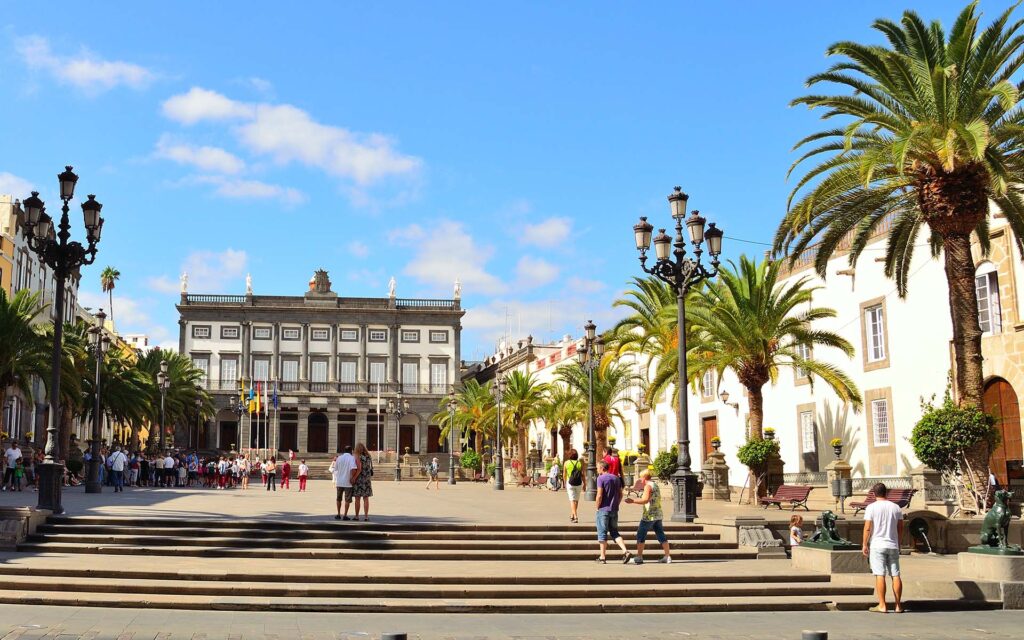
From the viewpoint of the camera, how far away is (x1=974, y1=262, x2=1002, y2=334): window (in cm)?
2486

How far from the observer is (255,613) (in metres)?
11.4

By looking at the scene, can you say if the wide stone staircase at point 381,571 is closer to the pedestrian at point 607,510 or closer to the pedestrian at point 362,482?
the pedestrian at point 607,510

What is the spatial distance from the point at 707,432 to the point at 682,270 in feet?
72.6

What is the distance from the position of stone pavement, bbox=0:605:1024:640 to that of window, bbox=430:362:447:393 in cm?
7107

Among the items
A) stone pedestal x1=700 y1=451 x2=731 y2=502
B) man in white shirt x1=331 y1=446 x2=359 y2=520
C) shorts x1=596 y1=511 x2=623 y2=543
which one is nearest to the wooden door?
stone pedestal x1=700 y1=451 x2=731 y2=502

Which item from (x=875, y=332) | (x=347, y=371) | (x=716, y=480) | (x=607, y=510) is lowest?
(x=716, y=480)

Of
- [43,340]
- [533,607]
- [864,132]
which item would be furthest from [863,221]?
[43,340]

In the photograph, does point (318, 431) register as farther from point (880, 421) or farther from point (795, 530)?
point (795, 530)

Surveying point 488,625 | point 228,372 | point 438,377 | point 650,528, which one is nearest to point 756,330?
point 650,528

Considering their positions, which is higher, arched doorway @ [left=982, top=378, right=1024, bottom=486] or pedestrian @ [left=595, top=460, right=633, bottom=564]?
arched doorway @ [left=982, top=378, right=1024, bottom=486]

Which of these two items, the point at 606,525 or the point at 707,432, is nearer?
the point at 606,525

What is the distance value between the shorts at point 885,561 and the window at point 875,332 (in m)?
18.5

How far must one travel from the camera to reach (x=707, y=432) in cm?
4047

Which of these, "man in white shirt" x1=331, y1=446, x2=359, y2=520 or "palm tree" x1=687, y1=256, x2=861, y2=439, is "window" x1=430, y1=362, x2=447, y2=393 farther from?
"man in white shirt" x1=331, y1=446, x2=359, y2=520
